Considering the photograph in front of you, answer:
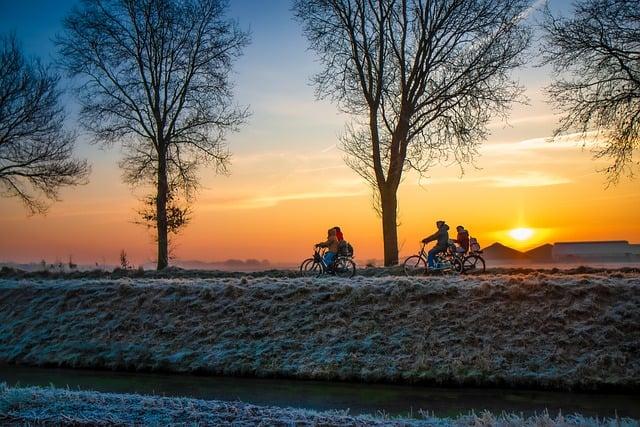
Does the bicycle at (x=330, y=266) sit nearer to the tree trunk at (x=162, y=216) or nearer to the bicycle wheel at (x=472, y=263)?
the bicycle wheel at (x=472, y=263)

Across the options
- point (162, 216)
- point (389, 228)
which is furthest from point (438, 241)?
point (162, 216)

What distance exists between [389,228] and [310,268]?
216 inches

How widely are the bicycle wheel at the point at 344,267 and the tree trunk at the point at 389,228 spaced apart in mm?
4602

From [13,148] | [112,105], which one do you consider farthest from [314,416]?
[13,148]

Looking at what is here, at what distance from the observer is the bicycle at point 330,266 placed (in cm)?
2203

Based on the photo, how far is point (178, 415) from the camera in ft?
27.1

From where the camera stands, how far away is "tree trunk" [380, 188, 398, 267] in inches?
1053

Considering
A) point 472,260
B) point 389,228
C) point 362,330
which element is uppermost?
point 389,228

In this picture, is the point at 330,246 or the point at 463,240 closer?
the point at 330,246

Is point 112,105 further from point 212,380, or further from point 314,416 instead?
point 314,416

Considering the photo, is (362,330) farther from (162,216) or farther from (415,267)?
(162,216)

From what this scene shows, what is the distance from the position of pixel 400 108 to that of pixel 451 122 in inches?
A: 92.4

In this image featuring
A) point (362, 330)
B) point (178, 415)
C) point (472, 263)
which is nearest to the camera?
point (178, 415)

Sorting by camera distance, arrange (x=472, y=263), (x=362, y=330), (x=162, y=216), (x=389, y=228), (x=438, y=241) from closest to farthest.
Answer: (x=362, y=330) < (x=438, y=241) < (x=472, y=263) < (x=389, y=228) < (x=162, y=216)
